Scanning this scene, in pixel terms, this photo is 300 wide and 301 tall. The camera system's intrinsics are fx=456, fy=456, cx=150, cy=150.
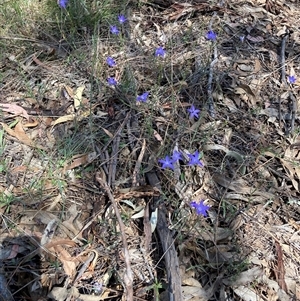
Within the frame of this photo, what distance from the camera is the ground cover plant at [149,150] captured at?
172cm

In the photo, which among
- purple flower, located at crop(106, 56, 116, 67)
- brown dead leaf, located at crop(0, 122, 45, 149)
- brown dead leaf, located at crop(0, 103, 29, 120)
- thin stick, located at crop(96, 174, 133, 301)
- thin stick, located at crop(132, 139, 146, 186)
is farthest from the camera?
purple flower, located at crop(106, 56, 116, 67)

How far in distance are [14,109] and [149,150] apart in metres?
0.71

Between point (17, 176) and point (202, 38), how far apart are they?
1.39 m

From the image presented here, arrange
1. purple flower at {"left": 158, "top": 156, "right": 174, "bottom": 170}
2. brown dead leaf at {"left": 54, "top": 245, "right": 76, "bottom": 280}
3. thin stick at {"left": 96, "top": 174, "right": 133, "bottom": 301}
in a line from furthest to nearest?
purple flower at {"left": 158, "top": 156, "right": 174, "bottom": 170} < brown dead leaf at {"left": 54, "top": 245, "right": 76, "bottom": 280} < thin stick at {"left": 96, "top": 174, "right": 133, "bottom": 301}

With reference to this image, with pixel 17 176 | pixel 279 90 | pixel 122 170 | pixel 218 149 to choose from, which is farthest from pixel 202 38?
pixel 17 176

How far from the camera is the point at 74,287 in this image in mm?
1662

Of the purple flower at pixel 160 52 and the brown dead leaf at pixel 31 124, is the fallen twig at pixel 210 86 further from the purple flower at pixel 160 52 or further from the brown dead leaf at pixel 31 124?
the brown dead leaf at pixel 31 124

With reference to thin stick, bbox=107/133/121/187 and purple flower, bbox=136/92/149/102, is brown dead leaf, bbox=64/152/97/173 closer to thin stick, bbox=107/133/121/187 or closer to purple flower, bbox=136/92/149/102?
thin stick, bbox=107/133/121/187

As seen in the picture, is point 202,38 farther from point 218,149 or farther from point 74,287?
point 74,287

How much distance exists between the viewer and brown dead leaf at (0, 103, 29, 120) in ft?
7.29

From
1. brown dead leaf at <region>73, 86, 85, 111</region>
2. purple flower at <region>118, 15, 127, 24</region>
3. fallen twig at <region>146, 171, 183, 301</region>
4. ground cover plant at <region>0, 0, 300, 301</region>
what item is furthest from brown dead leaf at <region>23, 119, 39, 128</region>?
purple flower at <region>118, 15, 127, 24</region>

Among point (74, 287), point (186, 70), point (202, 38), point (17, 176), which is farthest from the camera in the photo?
point (202, 38)

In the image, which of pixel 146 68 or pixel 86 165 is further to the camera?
pixel 146 68

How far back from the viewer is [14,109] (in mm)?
2232
